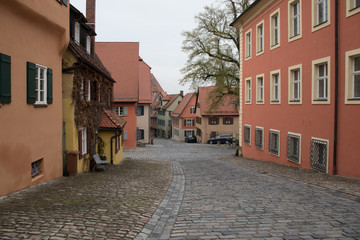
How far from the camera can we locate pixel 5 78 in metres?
7.67

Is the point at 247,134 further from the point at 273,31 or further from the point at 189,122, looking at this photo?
the point at 189,122

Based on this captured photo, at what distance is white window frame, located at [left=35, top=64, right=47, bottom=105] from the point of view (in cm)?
973

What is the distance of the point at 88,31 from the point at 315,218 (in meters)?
14.8

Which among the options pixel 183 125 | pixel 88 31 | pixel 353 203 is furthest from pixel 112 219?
pixel 183 125

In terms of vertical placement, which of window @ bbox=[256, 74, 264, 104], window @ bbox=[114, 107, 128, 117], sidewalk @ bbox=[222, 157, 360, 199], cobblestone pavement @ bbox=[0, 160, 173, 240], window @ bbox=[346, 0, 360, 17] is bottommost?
sidewalk @ bbox=[222, 157, 360, 199]

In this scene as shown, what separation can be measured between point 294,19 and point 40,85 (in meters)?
11.7

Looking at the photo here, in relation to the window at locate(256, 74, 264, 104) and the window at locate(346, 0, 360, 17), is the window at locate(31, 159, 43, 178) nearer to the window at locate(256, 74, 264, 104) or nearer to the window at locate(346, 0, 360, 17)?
the window at locate(346, 0, 360, 17)

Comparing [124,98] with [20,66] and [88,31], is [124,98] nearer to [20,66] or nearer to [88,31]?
[88,31]

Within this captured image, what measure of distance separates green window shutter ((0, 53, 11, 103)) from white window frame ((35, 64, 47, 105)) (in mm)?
1685

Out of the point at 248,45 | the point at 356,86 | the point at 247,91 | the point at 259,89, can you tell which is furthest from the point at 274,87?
the point at 356,86

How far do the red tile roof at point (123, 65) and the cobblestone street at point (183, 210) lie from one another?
2409 cm

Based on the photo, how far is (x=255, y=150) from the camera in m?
21.5

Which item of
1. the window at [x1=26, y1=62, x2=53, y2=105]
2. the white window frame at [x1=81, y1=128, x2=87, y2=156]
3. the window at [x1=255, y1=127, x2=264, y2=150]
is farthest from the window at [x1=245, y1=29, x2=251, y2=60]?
the window at [x1=26, y1=62, x2=53, y2=105]

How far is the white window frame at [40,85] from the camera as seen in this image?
973 centimetres
